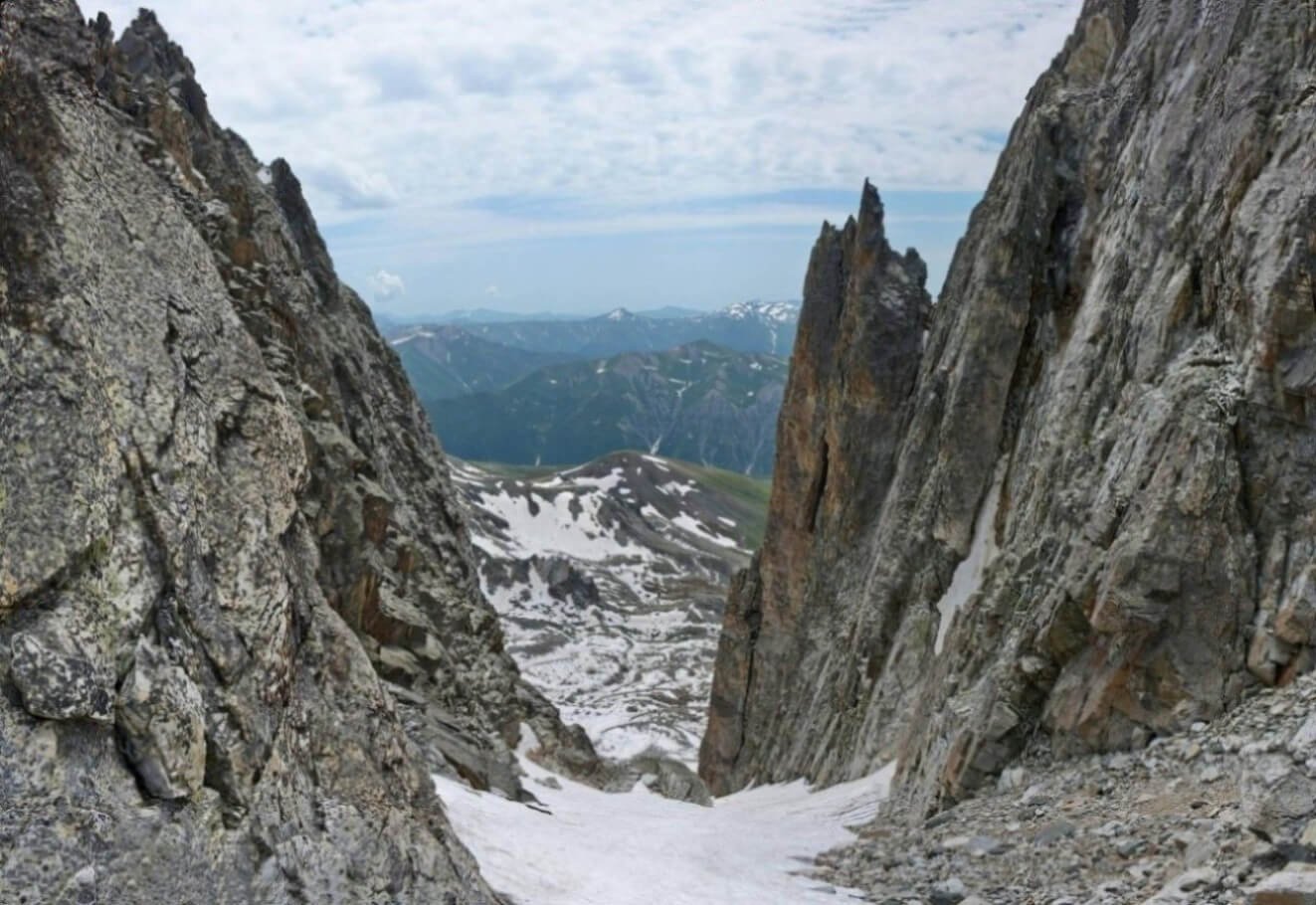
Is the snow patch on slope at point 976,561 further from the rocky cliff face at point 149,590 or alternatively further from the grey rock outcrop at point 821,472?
the rocky cliff face at point 149,590

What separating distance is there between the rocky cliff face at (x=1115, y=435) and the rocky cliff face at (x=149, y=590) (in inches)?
588

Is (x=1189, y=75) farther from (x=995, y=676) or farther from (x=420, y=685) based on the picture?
(x=420, y=685)

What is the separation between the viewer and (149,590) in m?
11.2

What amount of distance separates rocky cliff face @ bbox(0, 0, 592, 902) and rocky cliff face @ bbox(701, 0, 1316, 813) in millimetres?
14940

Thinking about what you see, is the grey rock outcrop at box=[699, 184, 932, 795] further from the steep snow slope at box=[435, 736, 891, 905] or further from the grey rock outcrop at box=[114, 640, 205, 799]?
the grey rock outcrop at box=[114, 640, 205, 799]

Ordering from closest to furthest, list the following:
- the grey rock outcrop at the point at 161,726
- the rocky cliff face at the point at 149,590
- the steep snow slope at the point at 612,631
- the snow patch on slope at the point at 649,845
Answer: the rocky cliff face at the point at 149,590 < the grey rock outcrop at the point at 161,726 < the snow patch on slope at the point at 649,845 < the steep snow slope at the point at 612,631

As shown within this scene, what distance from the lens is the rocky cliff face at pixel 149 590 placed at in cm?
987

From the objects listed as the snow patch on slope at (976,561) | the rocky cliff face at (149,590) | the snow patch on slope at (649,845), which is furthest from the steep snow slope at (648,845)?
the snow patch on slope at (976,561)

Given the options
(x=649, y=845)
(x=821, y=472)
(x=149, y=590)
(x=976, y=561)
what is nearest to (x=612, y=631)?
(x=821, y=472)

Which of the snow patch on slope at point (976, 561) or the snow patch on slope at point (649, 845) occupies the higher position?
the snow patch on slope at point (976, 561)

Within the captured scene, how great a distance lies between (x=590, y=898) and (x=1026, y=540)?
18.3m

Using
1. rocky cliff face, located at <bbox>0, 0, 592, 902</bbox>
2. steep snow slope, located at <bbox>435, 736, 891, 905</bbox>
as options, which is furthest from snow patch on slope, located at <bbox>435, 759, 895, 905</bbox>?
rocky cliff face, located at <bbox>0, 0, 592, 902</bbox>

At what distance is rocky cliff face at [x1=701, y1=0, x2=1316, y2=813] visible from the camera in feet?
65.7

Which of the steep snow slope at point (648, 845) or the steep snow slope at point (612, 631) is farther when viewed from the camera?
the steep snow slope at point (612, 631)
